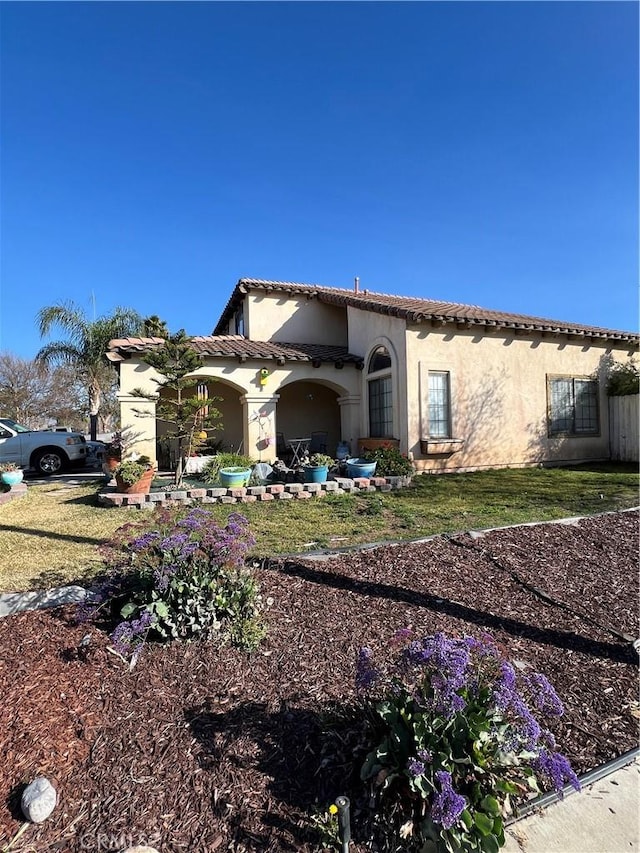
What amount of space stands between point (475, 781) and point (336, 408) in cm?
1380

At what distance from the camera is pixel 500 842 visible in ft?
4.99

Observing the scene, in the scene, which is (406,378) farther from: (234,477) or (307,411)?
(234,477)

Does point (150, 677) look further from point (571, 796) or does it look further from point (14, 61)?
point (14, 61)

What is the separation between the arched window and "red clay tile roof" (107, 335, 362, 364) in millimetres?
614

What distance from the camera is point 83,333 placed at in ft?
59.6

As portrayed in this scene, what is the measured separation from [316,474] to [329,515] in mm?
2263

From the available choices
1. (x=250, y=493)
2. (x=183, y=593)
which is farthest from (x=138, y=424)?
(x=183, y=593)

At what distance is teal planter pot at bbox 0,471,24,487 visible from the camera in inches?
351

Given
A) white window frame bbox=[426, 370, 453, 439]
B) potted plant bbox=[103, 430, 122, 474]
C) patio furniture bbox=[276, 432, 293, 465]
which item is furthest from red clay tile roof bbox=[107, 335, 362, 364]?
patio furniture bbox=[276, 432, 293, 465]

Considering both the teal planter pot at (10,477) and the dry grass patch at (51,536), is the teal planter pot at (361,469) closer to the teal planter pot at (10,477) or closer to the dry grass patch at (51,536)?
the dry grass patch at (51,536)

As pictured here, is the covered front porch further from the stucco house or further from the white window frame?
the white window frame

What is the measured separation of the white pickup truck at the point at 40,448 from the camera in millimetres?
11969

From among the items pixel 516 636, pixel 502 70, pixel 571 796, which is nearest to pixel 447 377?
pixel 502 70

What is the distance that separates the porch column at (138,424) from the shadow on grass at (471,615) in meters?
7.36
